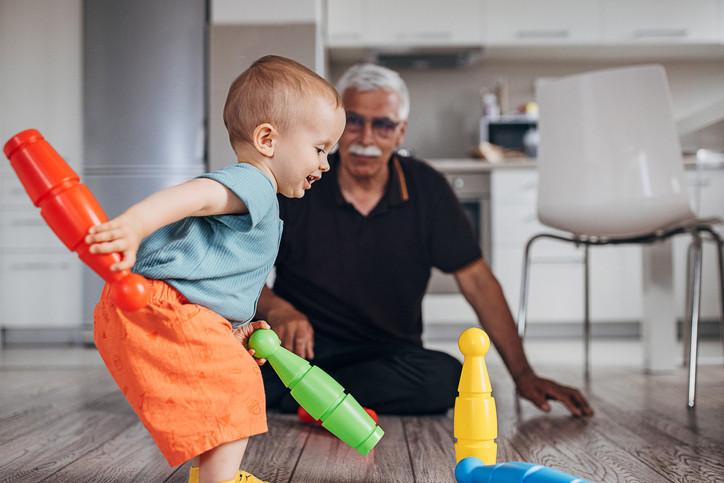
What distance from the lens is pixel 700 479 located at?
0.87 meters

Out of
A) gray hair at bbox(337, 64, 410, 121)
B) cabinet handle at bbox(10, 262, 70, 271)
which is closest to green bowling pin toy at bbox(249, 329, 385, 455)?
gray hair at bbox(337, 64, 410, 121)

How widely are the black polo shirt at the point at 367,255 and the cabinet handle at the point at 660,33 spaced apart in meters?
2.38

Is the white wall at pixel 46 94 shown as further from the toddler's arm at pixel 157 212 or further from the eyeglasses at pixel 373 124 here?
the toddler's arm at pixel 157 212

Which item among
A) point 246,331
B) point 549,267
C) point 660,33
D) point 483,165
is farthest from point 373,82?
point 660,33

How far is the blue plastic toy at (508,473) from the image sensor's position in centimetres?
59

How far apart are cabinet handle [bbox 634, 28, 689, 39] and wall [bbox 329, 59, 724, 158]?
0.36 meters

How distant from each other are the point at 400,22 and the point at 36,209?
1.91 m

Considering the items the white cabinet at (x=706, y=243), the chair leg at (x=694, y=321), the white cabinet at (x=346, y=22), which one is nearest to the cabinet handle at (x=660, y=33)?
the white cabinet at (x=706, y=243)

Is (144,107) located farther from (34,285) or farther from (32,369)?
(34,285)

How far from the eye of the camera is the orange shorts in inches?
26.1

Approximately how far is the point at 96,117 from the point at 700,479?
2.35 metres

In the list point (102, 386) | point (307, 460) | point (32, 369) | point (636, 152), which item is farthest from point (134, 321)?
point (32, 369)

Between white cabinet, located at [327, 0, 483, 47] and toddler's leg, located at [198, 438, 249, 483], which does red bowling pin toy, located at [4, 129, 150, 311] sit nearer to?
toddler's leg, located at [198, 438, 249, 483]

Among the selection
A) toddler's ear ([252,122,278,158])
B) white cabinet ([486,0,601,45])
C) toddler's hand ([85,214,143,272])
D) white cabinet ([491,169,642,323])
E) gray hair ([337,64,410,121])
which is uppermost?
white cabinet ([486,0,601,45])
